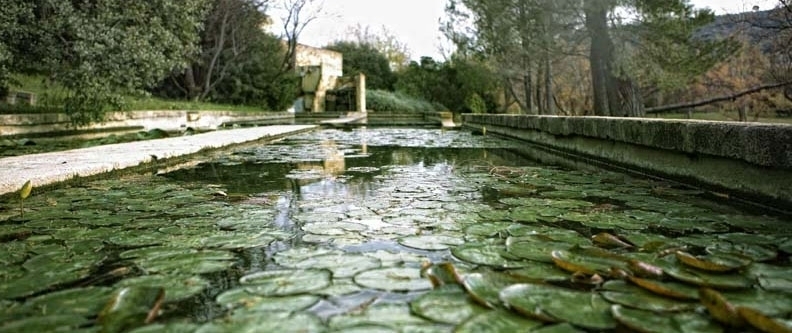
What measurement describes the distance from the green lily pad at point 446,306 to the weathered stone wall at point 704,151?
1495 millimetres

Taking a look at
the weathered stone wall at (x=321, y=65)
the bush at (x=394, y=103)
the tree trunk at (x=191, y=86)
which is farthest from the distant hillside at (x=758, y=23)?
the weathered stone wall at (x=321, y=65)

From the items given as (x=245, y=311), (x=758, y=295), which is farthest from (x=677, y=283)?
(x=245, y=311)

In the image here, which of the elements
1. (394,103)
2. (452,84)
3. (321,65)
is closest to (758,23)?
(394,103)

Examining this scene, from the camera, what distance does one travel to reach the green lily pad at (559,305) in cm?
98

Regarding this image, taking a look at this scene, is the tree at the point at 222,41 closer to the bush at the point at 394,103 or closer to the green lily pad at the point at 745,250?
the bush at the point at 394,103

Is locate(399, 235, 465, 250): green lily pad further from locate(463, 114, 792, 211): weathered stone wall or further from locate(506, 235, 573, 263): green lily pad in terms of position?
locate(463, 114, 792, 211): weathered stone wall

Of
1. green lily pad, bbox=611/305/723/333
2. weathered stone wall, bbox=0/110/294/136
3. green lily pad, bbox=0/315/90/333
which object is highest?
weathered stone wall, bbox=0/110/294/136

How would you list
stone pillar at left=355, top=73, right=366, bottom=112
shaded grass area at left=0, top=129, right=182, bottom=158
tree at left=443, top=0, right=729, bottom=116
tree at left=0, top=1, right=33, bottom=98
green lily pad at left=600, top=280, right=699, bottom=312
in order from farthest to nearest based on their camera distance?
stone pillar at left=355, top=73, right=366, bottom=112
tree at left=443, top=0, right=729, bottom=116
tree at left=0, top=1, right=33, bottom=98
shaded grass area at left=0, top=129, right=182, bottom=158
green lily pad at left=600, top=280, right=699, bottom=312

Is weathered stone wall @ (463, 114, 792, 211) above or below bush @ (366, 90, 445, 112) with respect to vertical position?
below

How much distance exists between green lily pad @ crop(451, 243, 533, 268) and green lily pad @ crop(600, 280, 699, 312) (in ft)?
0.81

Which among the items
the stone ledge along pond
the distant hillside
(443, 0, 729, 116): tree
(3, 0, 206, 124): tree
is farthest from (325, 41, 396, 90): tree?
the stone ledge along pond

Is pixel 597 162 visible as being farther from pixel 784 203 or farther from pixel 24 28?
pixel 24 28

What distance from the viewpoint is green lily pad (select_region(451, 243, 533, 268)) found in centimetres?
135

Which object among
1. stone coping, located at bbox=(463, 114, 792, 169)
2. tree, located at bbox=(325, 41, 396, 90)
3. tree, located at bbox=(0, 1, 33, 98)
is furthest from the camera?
tree, located at bbox=(325, 41, 396, 90)
